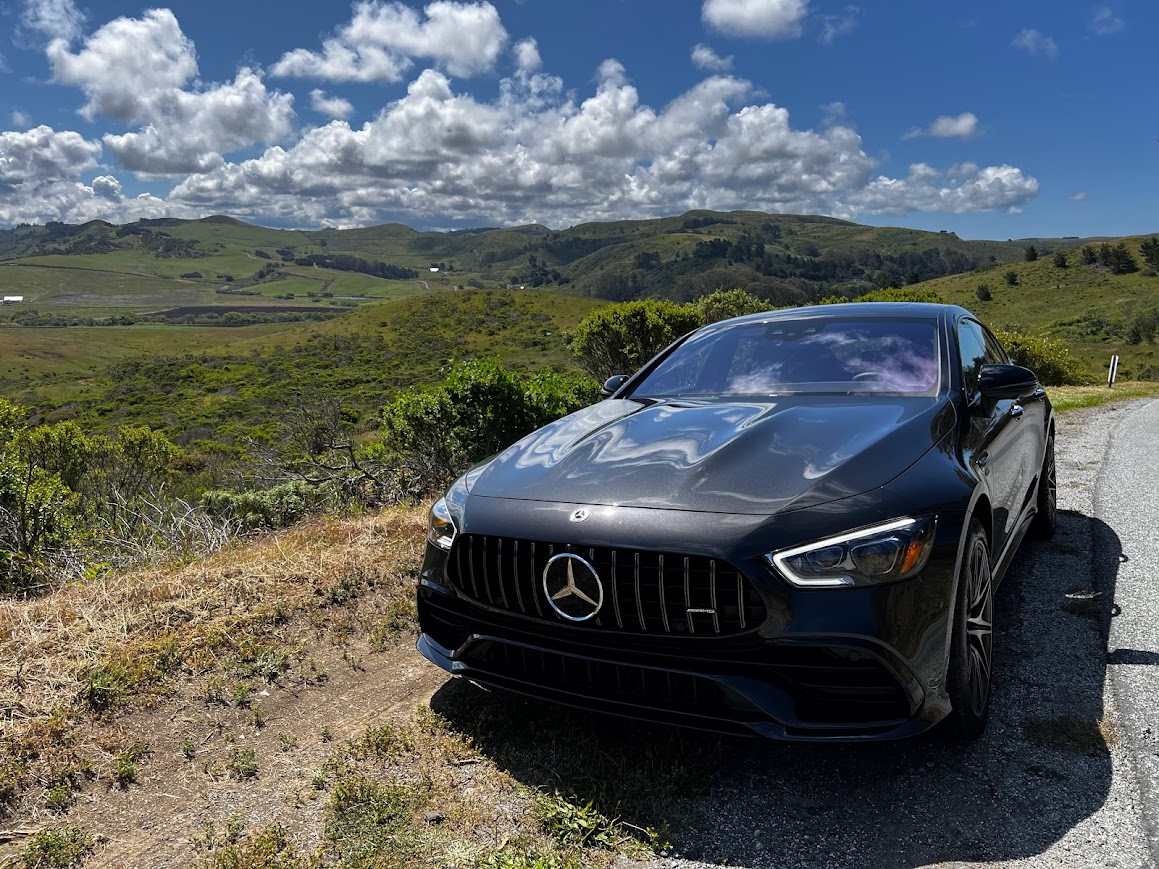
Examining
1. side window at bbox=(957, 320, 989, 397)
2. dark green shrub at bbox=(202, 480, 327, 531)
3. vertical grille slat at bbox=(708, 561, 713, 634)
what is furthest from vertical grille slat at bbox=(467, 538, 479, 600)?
dark green shrub at bbox=(202, 480, 327, 531)

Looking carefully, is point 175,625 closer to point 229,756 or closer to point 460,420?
point 229,756

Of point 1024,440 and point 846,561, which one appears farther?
point 1024,440

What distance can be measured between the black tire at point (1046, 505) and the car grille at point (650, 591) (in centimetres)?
377

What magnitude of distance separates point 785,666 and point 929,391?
1678mm

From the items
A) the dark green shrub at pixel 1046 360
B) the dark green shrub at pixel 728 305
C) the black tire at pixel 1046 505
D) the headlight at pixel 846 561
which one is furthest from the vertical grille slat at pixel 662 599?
the dark green shrub at pixel 728 305

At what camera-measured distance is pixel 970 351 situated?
3973mm

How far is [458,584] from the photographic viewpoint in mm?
2697

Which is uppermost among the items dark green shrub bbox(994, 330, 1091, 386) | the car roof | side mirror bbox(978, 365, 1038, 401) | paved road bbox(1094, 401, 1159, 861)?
the car roof

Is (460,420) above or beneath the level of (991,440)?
beneath

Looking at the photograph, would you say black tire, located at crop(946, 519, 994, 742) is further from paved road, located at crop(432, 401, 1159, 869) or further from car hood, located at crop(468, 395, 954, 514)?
car hood, located at crop(468, 395, 954, 514)

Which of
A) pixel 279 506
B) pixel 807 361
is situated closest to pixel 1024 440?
pixel 807 361

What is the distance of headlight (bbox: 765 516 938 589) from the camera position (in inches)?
85.8

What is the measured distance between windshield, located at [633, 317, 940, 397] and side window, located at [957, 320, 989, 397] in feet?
0.51

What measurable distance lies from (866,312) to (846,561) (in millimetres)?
2314
